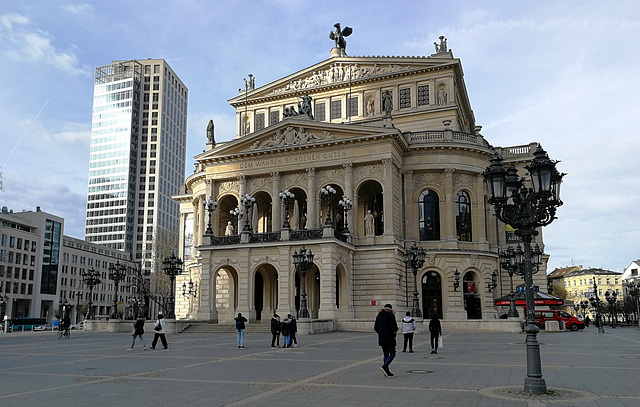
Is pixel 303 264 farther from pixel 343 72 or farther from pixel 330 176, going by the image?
pixel 343 72

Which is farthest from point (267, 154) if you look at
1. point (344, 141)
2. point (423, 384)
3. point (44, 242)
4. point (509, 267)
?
point (44, 242)

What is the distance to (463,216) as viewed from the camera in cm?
5200

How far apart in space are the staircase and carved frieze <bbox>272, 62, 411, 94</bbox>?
1158 inches

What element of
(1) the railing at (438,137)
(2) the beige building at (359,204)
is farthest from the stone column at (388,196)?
(1) the railing at (438,137)

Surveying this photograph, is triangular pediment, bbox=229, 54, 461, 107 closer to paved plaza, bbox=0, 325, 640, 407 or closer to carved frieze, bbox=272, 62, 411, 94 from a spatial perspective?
carved frieze, bbox=272, 62, 411, 94

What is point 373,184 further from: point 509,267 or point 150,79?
point 150,79

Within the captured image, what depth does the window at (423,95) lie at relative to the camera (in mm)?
56781

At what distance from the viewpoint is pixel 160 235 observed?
98875 millimetres

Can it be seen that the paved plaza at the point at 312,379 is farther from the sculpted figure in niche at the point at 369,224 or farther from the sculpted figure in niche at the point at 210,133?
the sculpted figure in niche at the point at 210,133

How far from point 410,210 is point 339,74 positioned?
17.7 metres

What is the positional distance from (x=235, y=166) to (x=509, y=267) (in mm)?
27407

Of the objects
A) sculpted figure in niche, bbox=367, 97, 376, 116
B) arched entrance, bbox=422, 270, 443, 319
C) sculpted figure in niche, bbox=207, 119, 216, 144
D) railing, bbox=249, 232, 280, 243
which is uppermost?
sculpted figure in niche, bbox=367, 97, 376, 116

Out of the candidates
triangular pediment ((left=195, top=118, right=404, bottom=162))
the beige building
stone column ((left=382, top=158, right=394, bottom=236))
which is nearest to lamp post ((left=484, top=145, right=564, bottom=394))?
the beige building

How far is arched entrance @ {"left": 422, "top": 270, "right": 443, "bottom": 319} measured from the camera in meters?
50.2
